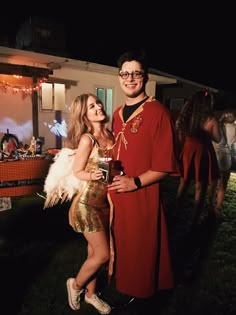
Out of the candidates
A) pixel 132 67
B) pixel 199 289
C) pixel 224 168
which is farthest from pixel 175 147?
pixel 224 168

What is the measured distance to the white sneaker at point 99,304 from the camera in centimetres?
269

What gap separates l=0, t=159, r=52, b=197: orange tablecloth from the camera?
566cm

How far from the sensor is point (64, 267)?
11.4ft

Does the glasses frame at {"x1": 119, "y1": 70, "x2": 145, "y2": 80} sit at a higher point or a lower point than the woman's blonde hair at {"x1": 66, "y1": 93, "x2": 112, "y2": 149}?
higher

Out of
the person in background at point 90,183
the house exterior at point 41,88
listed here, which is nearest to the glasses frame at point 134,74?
the person in background at point 90,183

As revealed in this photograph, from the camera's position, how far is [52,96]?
10.1 metres

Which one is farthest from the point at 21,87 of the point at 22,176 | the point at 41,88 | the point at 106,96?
the point at 22,176

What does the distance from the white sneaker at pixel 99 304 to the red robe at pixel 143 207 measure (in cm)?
49

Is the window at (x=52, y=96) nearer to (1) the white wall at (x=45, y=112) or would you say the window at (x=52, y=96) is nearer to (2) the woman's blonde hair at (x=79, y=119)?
(1) the white wall at (x=45, y=112)

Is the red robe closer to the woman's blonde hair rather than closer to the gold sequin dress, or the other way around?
the gold sequin dress

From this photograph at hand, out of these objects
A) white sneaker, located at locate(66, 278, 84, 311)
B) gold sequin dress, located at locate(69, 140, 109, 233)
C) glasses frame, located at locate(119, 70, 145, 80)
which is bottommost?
white sneaker, located at locate(66, 278, 84, 311)

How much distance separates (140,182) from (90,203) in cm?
57

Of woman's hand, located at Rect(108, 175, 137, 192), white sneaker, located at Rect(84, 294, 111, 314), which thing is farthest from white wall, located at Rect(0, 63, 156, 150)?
woman's hand, located at Rect(108, 175, 137, 192)

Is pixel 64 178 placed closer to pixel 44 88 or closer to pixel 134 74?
pixel 134 74
